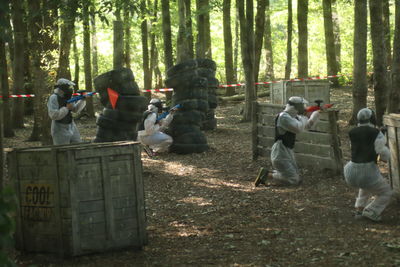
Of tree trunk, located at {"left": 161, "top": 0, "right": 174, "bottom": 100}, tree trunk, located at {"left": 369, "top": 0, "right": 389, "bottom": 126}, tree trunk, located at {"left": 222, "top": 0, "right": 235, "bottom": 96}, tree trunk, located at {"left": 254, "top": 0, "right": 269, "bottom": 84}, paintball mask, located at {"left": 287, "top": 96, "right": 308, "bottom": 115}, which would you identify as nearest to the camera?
paintball mask, located at {"left": 287, "top": 96, "right": 308, "bottom": 115}

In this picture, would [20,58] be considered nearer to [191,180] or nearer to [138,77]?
[191,180]

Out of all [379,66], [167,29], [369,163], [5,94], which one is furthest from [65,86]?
[167,29]

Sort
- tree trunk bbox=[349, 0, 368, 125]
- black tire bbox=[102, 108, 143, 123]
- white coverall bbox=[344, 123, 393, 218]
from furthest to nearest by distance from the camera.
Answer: tree trunk bbox=[349, 0, 368, 125], black tire bbox=[102, 108, 143, 123], white coverall bbox=[344, 123, 393, 218]

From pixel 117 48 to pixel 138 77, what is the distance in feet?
102

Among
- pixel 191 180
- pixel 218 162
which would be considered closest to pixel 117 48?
pixel 218 162

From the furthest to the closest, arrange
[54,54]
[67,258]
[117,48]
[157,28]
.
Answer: [157,28] → [117,48] → [54,54] → [67,258]

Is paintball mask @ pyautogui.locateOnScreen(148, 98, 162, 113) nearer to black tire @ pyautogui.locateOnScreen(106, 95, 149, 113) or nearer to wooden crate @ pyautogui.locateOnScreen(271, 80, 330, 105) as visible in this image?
black tire @ pyautogui.locateOnScreen(106, 95, 149, 113)

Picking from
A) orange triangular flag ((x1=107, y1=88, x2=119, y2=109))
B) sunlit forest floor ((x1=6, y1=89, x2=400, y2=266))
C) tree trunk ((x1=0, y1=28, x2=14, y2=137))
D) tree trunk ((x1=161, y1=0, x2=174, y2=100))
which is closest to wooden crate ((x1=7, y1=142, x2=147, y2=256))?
sunlit forest floor ((x1=6, y1=89, x2=400, y2=266))

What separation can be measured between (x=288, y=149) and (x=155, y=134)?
472 centimetres

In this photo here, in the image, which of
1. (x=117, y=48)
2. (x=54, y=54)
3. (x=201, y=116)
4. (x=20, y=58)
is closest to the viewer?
(x=54, y=54)

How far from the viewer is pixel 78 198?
6.77 metres

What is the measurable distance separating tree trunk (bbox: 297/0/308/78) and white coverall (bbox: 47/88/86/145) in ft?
52.3

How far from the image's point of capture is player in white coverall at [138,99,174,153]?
15297 mm

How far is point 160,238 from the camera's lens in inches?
308
